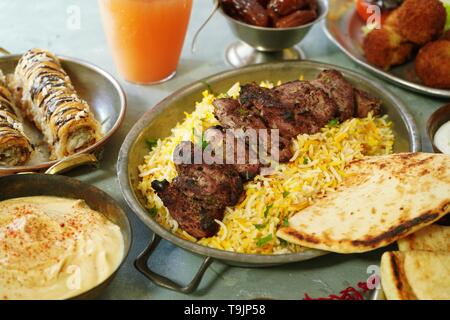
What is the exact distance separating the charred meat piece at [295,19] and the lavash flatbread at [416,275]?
2071mm

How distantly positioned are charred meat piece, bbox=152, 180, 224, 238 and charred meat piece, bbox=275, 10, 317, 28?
69.0 inches

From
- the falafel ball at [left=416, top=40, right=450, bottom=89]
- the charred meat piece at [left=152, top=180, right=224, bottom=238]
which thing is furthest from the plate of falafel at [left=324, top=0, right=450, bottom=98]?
the charred meat piece at [left=152, top=180, right=224, bottom=238]

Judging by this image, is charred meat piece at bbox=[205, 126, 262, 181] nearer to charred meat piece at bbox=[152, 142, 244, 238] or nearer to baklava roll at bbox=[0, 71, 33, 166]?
charred meat piece at bbox=[152, 142, 244, 238]

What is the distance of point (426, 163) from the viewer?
2637 millimetres

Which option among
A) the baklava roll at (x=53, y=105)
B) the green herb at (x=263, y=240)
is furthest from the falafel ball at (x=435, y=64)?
the baklava roll at (x=53, y=105)

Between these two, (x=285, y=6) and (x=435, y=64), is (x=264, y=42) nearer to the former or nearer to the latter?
(x=285, y=6)

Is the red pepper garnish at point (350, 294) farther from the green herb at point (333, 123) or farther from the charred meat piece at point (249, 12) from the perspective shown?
the charred meat piece at point (249, 12)

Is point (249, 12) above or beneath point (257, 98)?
above

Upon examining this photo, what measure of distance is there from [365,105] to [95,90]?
187 centimetres

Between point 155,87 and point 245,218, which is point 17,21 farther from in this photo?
point 245,218

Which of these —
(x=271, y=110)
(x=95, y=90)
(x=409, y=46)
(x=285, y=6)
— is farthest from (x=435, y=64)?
(x=95, y=90)

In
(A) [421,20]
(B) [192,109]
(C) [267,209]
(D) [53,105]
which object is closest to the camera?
(C) [267,209]

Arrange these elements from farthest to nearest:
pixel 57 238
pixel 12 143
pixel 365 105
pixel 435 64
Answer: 1. pixel 435 64
2. pixel 365 105
3. pixel 12 143
4. pixel 57 238

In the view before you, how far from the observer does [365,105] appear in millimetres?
3227
